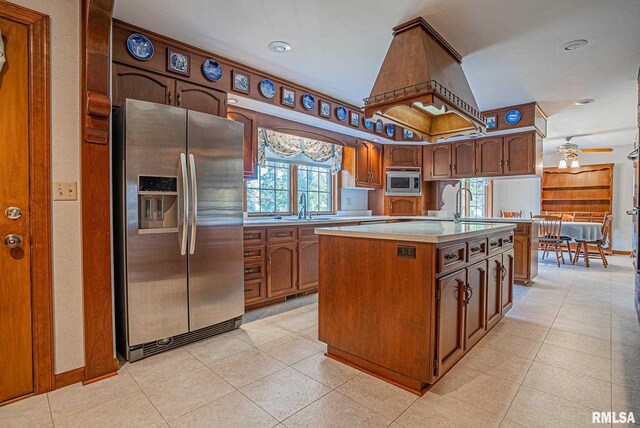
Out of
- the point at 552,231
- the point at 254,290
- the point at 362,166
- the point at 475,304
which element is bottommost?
the point at 254,290

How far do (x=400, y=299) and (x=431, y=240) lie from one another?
0.40m

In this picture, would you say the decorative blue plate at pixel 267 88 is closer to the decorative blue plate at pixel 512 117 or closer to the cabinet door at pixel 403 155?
the cabinet door at pixel 403 155

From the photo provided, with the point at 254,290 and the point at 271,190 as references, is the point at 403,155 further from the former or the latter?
the point at 254,290

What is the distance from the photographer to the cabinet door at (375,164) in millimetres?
5230

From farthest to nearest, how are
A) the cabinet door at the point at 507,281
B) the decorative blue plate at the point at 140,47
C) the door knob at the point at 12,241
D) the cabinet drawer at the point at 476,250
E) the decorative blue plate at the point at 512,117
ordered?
the decorative blue plate at the point at 512,117 → the cabinet door at the point at 507,281 → the decorative blue plate at the point at 140,47 → the cabinet drawer at the point at 476,250 → the door knob at the point at 12,241

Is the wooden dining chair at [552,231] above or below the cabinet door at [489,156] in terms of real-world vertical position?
below

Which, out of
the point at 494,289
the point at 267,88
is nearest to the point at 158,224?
the point at 267,88

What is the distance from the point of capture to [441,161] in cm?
538

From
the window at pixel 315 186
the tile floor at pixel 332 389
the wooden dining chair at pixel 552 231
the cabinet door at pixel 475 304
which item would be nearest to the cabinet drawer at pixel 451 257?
the cabinet door at pixel 475 304


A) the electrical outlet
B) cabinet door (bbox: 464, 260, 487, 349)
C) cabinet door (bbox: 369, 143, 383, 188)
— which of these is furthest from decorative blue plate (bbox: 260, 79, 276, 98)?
cabinet door (bbox: 464, 260, 487, 349)

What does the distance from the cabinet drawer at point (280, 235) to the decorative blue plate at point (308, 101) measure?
1.45m

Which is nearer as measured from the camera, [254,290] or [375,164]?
[254,290]

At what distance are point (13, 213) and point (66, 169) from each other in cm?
34

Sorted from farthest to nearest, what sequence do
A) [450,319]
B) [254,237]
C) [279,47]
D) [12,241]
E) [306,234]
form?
[306,234] < [254,237] < [279,47] < [450,319] < [12,241]
